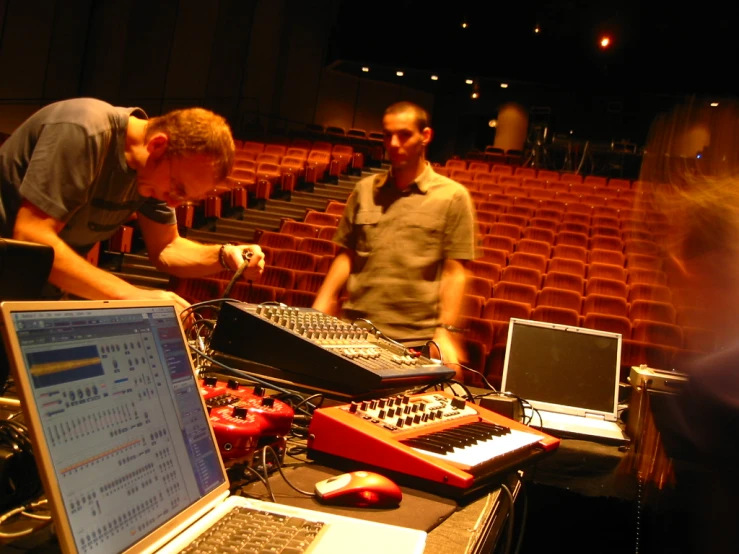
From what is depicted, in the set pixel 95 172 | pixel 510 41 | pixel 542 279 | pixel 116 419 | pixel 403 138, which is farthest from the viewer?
pixel 510 41

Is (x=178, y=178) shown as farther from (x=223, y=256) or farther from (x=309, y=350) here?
(x=309, y=350)

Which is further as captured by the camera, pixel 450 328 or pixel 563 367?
pixel 563 367

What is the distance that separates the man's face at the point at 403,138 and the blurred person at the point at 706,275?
2.75ft

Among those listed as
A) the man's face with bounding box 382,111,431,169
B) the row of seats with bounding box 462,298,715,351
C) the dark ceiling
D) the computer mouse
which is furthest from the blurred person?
the dark ceiling

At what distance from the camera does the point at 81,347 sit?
1.85ft

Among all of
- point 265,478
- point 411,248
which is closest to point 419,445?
point 265,478

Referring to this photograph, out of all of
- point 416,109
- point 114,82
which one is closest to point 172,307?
point 416,109

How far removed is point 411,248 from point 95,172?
946mm

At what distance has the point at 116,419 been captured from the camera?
58 cm

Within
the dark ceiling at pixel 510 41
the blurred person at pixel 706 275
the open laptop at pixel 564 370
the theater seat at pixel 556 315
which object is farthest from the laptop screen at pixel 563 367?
the dark ceiling at pixel 510 41

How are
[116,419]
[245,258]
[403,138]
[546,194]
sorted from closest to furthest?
[116,419], [245,258], [403,138], [546,194]

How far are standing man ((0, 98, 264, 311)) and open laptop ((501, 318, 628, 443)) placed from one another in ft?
3.23

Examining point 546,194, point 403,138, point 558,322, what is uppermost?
point 546,194

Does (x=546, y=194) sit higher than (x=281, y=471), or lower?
higher
